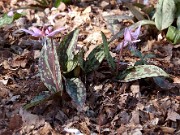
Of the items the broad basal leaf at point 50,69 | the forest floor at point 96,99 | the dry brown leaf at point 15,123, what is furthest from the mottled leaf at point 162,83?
the dry brown leaf at point 15,123

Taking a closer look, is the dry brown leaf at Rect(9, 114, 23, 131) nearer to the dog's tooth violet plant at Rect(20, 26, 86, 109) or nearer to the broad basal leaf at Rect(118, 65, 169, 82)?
the dog's tooth violet plant at Rect(20, 26, 86, 109)

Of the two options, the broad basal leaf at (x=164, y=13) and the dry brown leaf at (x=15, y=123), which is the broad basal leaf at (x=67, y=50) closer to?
the dry brown leaf at (x=15, y=123)

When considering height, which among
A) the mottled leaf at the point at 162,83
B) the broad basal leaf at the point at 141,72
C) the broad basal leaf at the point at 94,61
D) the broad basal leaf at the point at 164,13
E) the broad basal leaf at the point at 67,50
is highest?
the broad basal leaf at the point at 164,13

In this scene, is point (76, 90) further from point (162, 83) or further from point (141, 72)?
point (162, 83)

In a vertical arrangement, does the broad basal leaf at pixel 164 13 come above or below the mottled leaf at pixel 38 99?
above

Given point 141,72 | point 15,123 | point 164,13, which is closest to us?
point 15,123

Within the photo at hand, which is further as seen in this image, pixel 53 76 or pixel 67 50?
pixel 67 50

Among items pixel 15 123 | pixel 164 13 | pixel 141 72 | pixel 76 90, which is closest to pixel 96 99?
pixel 76 90

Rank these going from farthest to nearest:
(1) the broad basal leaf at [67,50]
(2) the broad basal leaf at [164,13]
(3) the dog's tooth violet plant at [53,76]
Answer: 1. (2) the broad basal leaf at [164,13]
2. (1) the broad basal leaf at [67,50]
3. (3) the dog's tooth violet plant at [53,76]
